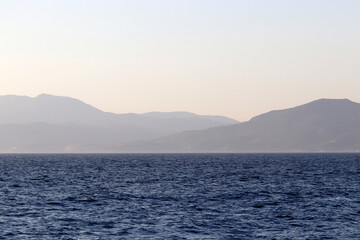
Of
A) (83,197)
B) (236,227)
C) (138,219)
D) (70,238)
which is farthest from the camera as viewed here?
(83,197)

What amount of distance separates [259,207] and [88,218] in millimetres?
16145

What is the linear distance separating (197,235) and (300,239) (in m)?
6.78

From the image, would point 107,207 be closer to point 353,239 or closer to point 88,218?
point 88,218

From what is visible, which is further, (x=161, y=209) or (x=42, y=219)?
(x=161, y=209)

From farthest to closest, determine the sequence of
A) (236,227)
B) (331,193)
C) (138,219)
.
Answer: (331,193)
(138,219)
(236,227)

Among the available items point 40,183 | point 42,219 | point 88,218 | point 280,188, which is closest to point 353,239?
point 88,218

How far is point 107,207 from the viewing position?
5738 centimetres

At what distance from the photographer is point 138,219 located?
162 ft

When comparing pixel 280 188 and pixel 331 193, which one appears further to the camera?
pixel 280 188

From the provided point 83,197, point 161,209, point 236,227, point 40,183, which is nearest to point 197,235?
point 236,227

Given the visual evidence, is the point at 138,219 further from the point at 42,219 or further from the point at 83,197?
the point at 83,197

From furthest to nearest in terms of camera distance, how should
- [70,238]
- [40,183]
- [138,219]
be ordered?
1. [40,183]
2. [138,219]
3. [70,238]

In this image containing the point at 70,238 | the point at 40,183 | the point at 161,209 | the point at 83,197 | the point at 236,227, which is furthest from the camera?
the point at 40,183

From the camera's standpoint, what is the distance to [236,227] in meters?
45.9
